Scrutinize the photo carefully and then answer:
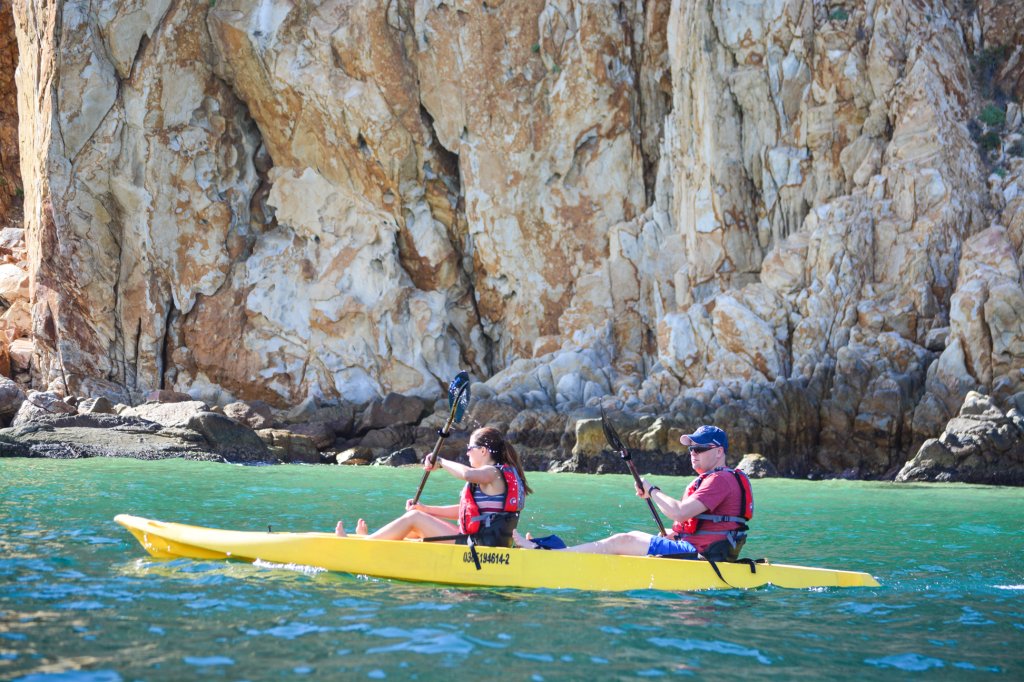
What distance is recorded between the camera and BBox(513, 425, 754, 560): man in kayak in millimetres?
6680

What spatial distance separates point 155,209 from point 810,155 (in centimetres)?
2194

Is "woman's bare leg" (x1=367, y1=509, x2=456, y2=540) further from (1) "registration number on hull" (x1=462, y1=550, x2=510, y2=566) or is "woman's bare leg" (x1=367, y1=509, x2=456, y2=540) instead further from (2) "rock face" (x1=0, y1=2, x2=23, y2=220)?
(2) "rock face" (x1=0, y1=2, x2=23, y2=220)

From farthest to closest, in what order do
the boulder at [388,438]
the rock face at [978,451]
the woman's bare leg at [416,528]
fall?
the boulder at [388,438], the rock face at [978,451], the woman's bare leg at [416,528]

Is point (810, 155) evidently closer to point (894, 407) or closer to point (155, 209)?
point (894, 407)

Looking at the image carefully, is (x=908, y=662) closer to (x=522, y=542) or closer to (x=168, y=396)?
(x=522, y=542)

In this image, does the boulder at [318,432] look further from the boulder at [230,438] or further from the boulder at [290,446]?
the boulder at [230,438]

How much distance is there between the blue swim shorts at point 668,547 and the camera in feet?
22.3

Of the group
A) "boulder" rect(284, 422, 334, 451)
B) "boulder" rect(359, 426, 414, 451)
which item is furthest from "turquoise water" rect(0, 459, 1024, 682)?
"boulder" rect(284, 422, 334, 451)

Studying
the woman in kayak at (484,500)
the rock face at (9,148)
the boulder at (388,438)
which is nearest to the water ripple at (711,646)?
the woman in kayak at (484,500)

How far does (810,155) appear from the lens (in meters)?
25.9

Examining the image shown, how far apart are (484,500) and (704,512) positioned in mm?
1565

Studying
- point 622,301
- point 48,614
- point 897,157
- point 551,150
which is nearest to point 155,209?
point 551,150

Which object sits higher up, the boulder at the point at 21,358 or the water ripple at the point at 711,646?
the boulder at the point at 21,358

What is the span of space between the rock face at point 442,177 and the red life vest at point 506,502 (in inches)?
708
